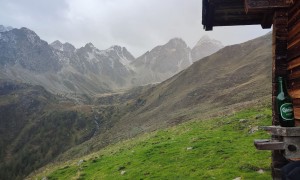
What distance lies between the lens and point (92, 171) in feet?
104

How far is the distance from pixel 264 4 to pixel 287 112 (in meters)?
3.19

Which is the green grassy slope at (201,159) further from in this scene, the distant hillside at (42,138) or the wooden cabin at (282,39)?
the distant hillside at (42,138)

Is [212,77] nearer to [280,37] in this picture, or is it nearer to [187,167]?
[187,167]

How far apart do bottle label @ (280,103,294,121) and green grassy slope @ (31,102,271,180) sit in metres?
11.2

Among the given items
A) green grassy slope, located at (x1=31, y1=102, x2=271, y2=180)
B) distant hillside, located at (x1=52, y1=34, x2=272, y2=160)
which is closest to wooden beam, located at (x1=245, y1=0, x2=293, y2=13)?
green grassy slope, located at (x1=31, y1=102, x2=271, y2=180)

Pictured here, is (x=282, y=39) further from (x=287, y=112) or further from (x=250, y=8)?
(x=287, y=112)

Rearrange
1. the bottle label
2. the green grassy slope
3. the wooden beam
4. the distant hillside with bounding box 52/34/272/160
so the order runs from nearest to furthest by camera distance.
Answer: the bottle label < the wooden beam < the green grassy slope < the distant hillside with bounding box 52/34/272/160

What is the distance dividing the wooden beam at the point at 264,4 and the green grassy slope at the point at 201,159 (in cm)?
1052

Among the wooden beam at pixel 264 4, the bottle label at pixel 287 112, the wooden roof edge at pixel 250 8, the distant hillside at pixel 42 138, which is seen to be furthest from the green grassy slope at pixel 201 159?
the distant hillside at pixel 42 138

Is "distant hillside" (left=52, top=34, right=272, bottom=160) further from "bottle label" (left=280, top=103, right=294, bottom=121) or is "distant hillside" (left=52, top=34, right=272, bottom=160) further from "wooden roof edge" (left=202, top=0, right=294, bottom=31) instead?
"bottle label" (left=280, top=103, right=294, bottom=121)

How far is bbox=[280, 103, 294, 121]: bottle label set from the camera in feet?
23.1

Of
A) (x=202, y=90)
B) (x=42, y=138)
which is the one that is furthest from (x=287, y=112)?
(x=42, y=138)

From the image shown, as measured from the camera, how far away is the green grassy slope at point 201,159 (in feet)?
66.5

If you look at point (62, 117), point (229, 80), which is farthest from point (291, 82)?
point (62, 117)
